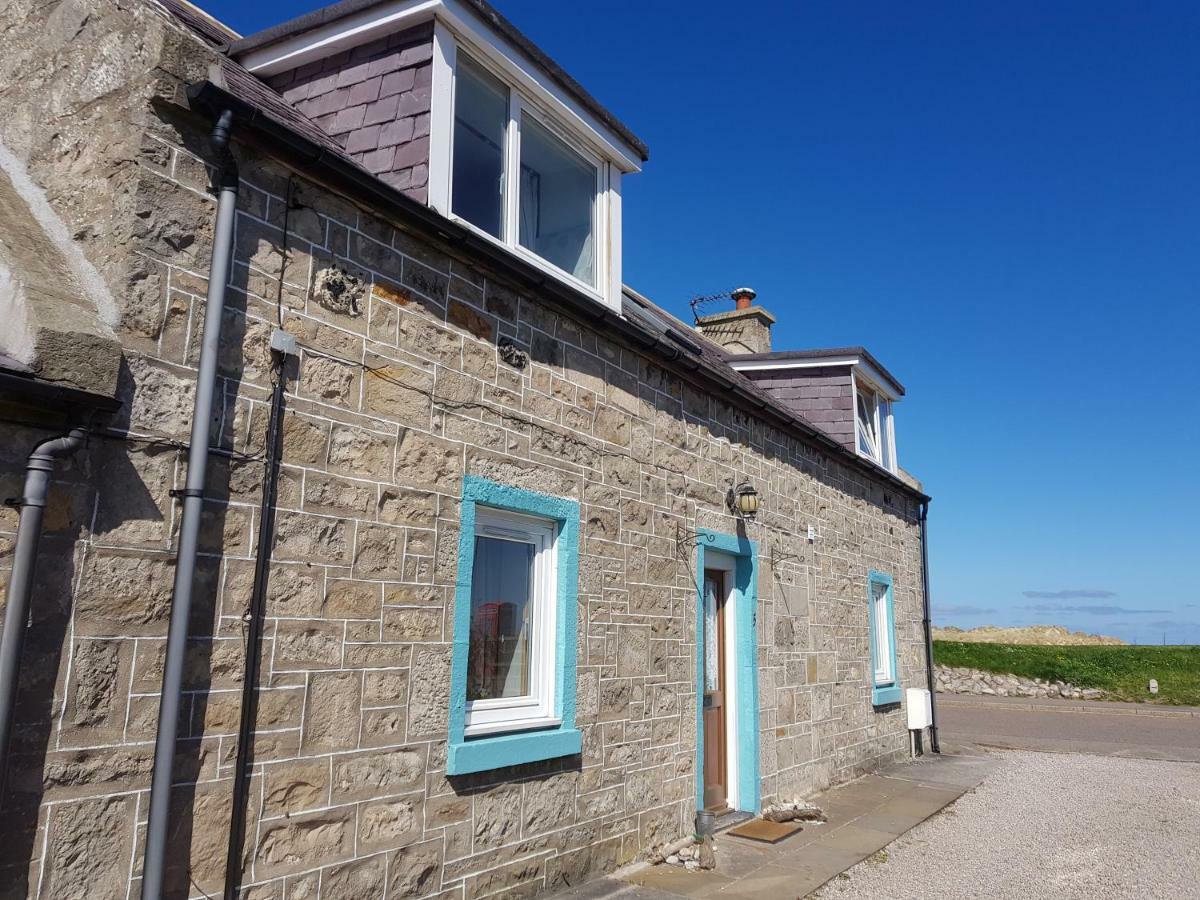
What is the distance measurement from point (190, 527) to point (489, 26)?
387 cm

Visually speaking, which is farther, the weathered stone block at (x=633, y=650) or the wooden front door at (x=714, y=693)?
the wooden front door at (x=714, y=693)

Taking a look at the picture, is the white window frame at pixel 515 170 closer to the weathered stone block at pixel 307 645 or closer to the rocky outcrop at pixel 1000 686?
the weathered stone block at pixel 307 645

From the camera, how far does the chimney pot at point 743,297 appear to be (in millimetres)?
15539

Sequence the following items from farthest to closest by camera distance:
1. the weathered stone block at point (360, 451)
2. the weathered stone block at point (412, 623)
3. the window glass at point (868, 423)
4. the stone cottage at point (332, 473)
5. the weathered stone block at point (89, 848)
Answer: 1. the window glass at point (868, 423)
2. the weathered stone block at point (412, 623)
3. the weathered stone block at point (360, 451)
4. the stone cottage at point (332, 473)
5. the weathered stone block at point (89, 848)

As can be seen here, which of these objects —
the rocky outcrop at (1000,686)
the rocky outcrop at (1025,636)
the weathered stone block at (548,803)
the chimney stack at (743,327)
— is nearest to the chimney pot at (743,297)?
the chimney stack at (743,327)

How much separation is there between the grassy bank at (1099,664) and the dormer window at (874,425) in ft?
55.9

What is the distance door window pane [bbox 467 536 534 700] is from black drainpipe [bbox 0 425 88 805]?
2.53 meters

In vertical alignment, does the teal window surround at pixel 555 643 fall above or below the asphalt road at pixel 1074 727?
above

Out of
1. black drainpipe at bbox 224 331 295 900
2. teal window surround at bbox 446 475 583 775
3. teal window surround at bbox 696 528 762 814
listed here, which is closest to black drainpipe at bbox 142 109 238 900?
black drainpipe at bbox 224 331 295 900

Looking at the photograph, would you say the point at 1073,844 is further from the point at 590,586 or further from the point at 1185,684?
the point at 1185,684

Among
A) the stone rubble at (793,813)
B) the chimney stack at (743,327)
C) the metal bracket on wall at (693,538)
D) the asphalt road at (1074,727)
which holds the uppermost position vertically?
the chimney stack at (743,327)

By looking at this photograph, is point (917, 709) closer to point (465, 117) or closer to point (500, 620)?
point (500, 620)

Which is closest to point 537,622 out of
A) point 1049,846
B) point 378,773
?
point 378,773

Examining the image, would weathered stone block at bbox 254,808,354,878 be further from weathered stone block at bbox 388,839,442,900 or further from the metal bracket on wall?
the metal bracket on wall
